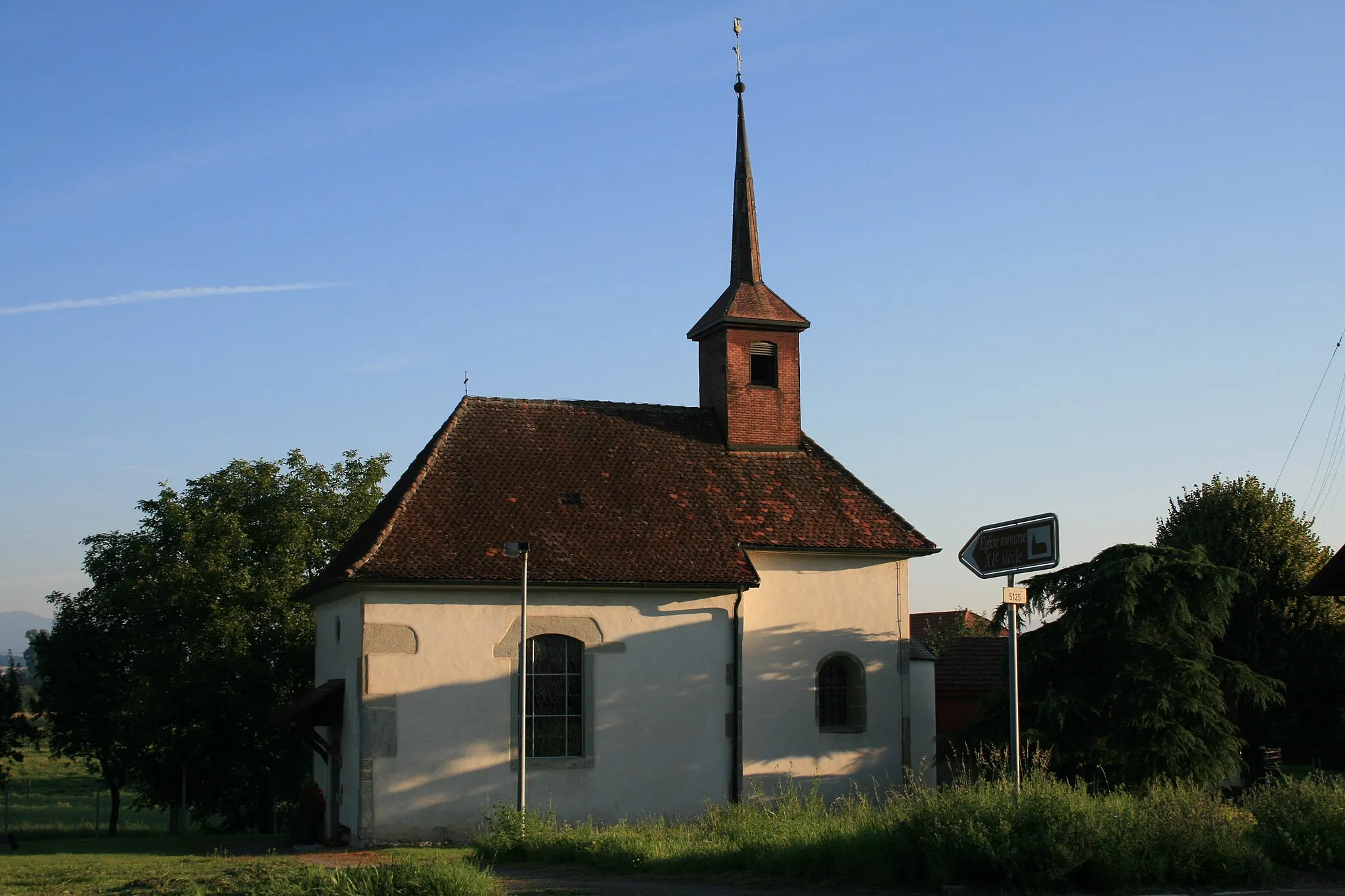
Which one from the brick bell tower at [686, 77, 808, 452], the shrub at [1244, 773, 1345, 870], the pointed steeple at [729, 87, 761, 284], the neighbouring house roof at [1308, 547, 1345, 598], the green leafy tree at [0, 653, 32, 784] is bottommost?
the green leafy tree at [0, 653, 32, 784]

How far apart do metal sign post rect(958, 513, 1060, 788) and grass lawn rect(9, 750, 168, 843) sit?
29.1 m

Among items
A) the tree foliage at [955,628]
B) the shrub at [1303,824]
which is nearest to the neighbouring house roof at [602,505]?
the shrub at [1303,824]

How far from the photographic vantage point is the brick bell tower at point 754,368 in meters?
25.5

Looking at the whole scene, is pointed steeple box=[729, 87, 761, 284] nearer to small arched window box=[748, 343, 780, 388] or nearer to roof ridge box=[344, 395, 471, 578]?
small arched window box=[748, 343, 780, 388]

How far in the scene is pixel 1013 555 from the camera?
12.3 meters

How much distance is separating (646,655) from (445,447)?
5.35 m

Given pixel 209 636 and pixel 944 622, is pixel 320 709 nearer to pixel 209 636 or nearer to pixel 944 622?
pixel 209 636

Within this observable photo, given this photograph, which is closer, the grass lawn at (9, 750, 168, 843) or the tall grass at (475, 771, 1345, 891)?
the tall grass at (475, 771, 1345, 891)

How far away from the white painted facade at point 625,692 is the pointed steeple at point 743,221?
679cm

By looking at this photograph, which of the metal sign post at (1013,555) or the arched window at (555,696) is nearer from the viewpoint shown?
the metal sign post at (1013,555)

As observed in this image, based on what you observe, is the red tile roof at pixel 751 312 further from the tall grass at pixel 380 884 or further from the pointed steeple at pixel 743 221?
the tall grass at pixel 380 884

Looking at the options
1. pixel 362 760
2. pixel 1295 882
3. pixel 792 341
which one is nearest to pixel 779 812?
pixel 1295 882

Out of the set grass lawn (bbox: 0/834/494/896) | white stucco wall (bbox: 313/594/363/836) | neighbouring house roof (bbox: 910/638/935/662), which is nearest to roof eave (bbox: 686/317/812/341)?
neighbouring house roof (bbox: 910/638/935/662)

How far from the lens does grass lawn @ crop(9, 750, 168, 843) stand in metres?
38.1
